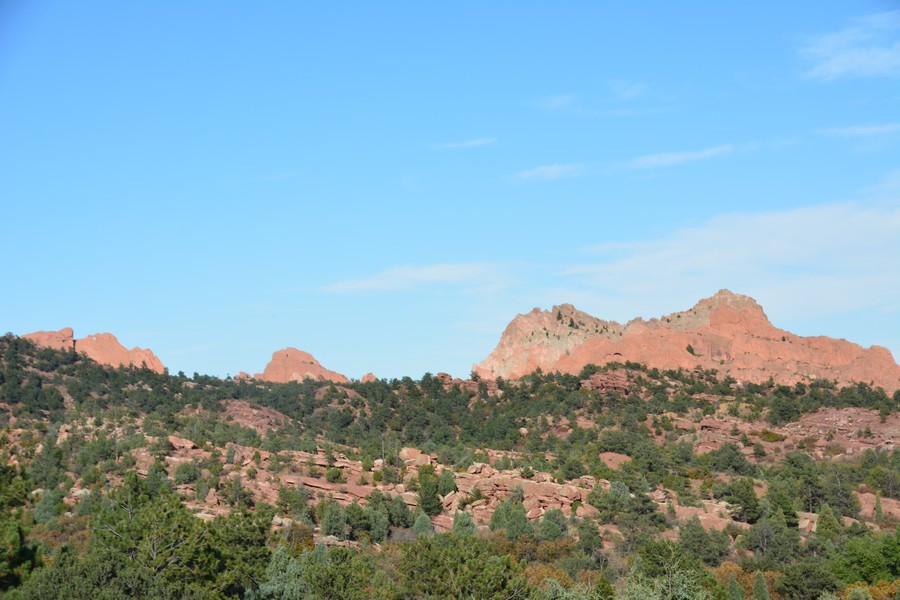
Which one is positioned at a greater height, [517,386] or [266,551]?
[517,386]

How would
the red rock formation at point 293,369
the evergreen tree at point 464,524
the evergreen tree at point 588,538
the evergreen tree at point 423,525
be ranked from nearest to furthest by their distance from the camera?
the evergreen tree at point 588,538 < the evergreen tree at point 464,524 < the evergreen tree at point 423,525 < the red rock formation at point 293,369

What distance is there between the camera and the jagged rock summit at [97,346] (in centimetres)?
13238

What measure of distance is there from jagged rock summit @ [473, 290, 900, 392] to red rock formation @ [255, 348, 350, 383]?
2229 centimetres

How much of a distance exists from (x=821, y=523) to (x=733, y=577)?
23.4m

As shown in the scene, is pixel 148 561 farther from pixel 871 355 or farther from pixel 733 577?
pixel 871 355

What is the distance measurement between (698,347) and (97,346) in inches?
2976

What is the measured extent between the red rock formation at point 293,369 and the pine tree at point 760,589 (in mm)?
98722

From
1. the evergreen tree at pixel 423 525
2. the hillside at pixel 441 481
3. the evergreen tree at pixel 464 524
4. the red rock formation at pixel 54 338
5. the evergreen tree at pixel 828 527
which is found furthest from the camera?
the red rock formation at pixel 54 338

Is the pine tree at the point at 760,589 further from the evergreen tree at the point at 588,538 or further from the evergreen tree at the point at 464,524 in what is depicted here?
the evergreen tree at the point at 464,524

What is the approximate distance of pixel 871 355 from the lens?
134 m

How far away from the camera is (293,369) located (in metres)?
159

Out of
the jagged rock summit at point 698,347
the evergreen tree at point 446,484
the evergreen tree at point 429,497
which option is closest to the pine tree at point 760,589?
the evergreen tree at point 429,497

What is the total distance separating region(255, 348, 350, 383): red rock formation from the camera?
157 meters

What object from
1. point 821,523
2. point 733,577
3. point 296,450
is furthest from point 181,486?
point 821,523
